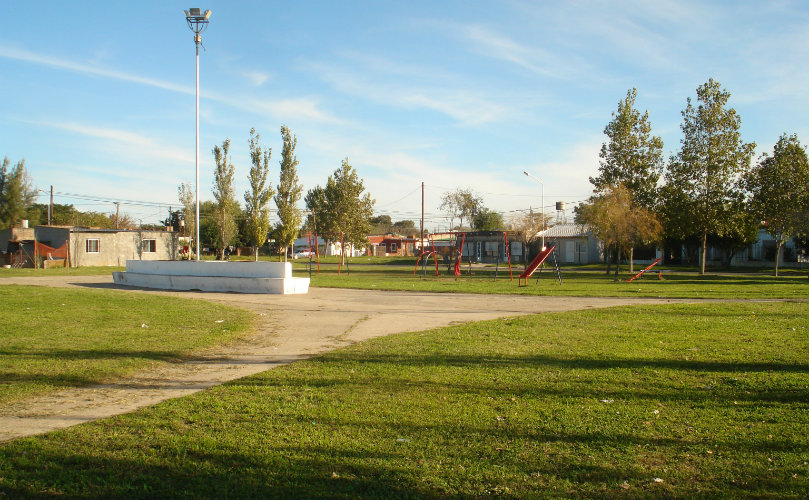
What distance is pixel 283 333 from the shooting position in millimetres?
12266

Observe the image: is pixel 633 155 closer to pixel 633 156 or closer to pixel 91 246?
pixel 633 156

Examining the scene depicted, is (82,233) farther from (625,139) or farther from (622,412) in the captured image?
(622,412)

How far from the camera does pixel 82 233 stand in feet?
162

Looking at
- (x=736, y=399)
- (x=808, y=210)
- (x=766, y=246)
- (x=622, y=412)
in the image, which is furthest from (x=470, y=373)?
(x=766, y=246)

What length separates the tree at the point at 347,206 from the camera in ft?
178

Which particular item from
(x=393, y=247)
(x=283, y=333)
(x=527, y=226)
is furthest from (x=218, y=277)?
(x=393, y=247)

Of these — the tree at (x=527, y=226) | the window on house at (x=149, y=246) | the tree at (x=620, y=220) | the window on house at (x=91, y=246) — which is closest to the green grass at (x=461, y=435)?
the tree at (x=620, y=220)

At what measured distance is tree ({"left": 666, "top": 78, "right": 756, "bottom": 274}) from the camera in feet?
120

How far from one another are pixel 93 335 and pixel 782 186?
3873 centimetres

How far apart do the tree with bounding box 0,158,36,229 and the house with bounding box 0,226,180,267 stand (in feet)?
69.9

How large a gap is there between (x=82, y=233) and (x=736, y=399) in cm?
5289

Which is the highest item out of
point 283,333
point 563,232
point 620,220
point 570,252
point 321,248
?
point 563,232

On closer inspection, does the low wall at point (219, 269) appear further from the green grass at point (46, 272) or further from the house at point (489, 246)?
the house at point (489, 246)

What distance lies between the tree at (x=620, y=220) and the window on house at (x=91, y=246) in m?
40.4
